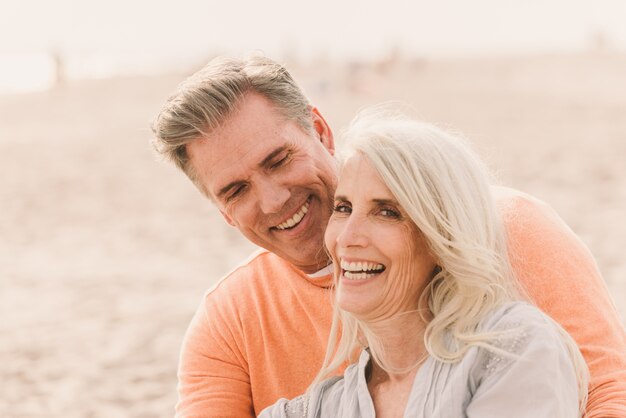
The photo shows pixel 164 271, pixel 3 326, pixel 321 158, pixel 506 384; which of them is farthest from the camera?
pixel 164 271

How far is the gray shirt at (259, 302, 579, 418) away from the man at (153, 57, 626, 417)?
0.56 meters

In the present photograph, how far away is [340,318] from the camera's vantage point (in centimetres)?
252

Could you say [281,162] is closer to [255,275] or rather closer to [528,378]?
[255,275]

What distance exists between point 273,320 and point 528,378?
42.7 inches

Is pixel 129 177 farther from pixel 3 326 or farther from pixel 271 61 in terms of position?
pixel 271 61

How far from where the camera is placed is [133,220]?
9.90 metres

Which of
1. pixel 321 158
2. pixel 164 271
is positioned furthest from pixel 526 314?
pixel 164 271

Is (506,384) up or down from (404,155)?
down

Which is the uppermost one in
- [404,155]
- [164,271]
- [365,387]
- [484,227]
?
[404,155]

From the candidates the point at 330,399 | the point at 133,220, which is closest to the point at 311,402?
the point at 330,399

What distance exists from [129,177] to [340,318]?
10.2 meters

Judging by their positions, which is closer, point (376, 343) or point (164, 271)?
point (376, 343)

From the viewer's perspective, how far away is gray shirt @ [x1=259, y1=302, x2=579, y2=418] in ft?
6.14

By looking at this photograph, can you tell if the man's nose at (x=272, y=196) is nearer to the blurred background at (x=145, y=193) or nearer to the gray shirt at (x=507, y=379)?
the blurred background at (x=145, y=193)
